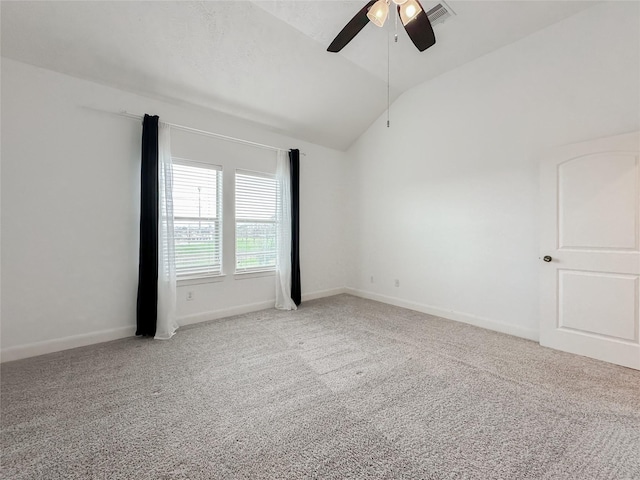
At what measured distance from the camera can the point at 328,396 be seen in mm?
2107

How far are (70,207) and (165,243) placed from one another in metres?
0.97

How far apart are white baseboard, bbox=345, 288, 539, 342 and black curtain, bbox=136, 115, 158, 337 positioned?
3475 millimetres

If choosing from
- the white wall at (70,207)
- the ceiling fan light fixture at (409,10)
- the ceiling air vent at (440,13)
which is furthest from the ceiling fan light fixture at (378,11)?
the white wall at (70,207)

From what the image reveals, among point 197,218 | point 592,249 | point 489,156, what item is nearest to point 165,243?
point 197,218

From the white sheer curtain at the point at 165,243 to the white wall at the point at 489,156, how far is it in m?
3.27

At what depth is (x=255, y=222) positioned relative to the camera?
4.35m

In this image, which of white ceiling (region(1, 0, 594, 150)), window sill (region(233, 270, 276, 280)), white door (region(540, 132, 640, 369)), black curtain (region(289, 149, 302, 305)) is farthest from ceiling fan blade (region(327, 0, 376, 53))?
window sill (region(233, 270, 276, 280))

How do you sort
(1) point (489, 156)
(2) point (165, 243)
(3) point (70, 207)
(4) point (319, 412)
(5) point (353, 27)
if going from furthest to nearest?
(1) point (489, 156) → (2) point (165, 243) → (3) point (70, 207) → (5) point (353, 27) → (4) point (319, 412)

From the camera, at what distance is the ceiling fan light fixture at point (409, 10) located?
190 cm

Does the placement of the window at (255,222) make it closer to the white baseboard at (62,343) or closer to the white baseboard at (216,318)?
the white baseboard at (216,318)

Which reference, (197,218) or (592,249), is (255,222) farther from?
(592,249)

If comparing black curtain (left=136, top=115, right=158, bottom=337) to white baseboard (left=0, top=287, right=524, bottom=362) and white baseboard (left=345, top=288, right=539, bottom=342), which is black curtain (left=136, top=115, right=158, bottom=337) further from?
white baseboard (left=345, top=288, right=539, bottom=342)

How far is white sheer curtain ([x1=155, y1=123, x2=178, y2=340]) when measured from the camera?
3317 mm

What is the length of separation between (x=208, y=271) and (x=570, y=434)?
3.91 metres
